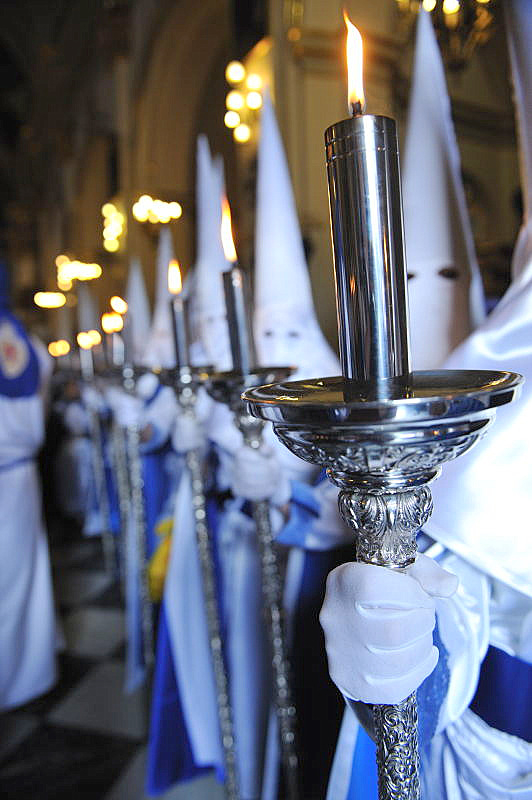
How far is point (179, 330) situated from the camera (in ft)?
3.93

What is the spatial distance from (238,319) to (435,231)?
1.76 ft

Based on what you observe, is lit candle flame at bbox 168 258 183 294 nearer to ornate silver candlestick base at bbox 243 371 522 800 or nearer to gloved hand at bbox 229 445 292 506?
gloved hand at bbox 229 445 292 506

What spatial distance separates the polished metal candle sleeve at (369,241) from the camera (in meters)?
0.41

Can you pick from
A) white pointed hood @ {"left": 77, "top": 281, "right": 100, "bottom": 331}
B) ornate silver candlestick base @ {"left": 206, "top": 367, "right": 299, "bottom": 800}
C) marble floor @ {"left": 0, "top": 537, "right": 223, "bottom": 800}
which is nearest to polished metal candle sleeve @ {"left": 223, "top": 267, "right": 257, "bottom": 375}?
ornate silver candlestick base @ {"left": 206, "top": 367, "right": 299, "bottom": 800}

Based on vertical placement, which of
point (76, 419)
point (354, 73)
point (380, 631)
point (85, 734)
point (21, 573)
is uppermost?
point (354, 73)

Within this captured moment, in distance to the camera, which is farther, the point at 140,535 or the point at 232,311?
the point at 140,535

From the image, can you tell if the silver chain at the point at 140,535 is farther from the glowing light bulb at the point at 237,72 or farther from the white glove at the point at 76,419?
the glowing light bulb at the point at 237,72

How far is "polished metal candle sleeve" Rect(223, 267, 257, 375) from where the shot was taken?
0.92 meters

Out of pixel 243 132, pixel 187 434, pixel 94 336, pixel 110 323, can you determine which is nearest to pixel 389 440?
pixel 187 434

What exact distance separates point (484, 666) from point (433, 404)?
0.69 metres

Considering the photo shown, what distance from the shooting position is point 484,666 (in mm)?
902

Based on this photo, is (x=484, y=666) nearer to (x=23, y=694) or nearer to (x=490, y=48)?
(x=23, y=694)

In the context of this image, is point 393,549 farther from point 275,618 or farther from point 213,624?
point 213,624

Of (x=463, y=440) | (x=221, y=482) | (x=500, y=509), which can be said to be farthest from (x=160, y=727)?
(x=463, y=440)
